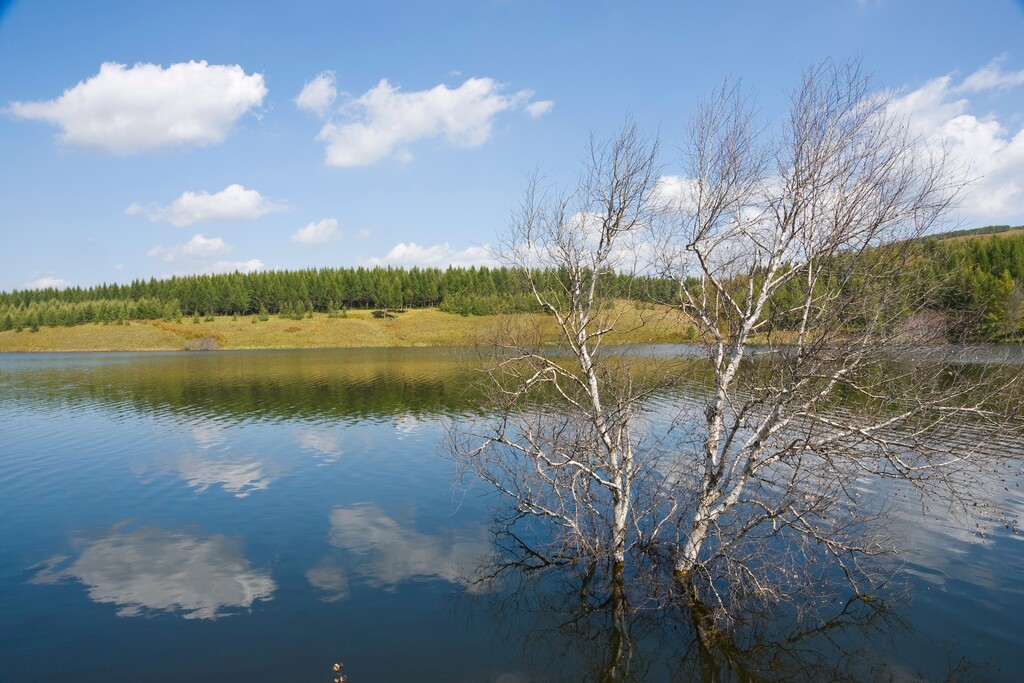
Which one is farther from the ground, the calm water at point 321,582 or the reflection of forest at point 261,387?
the reflection of forest at point 261,387

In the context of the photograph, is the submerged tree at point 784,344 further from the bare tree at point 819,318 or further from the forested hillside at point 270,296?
the forested hillside at point 270,296

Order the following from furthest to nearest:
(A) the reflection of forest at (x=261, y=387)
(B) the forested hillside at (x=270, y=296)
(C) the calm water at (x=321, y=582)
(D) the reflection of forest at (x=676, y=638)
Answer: (B) the forested hillside at (x=270, y=296), (A) the reflection of forest at (x=261, y=387), (C) the calm water at (x=321, y=582), (D) the reflection of forest at (x=676, y=638)

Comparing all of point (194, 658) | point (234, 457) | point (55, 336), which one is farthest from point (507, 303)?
point (55, 336)

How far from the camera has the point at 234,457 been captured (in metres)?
29.8

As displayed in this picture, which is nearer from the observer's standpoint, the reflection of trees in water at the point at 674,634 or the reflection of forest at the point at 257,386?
the reflection of trees in water at the point at 674,634

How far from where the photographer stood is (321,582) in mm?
16188

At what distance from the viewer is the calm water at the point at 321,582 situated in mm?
12375

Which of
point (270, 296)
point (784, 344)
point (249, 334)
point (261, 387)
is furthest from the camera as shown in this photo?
point (270, 296)

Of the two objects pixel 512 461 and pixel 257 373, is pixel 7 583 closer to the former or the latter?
pixel 512 461

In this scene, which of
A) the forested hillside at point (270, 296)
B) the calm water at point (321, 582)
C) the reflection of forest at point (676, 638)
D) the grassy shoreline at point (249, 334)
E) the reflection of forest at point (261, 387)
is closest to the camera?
the reflection of forest at point (676, 638)

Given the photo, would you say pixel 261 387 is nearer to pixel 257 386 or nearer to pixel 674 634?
pixel 257 386

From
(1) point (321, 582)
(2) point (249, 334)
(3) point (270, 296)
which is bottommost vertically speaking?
(1) point (321, 582)

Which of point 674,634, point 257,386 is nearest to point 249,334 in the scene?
point 257,386

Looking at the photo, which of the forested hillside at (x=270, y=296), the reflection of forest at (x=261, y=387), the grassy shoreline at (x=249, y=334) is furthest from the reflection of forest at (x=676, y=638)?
the forested hillside at (x=270, y=296)
